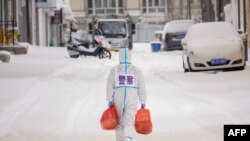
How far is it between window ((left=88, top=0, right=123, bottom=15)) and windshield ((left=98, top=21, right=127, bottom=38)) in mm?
43769

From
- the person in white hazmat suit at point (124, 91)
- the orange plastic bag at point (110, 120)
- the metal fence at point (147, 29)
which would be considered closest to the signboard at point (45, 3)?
the person in white hazmat suit at point (124, 91)

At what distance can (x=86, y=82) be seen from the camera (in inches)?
618

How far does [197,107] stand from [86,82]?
5485 mm

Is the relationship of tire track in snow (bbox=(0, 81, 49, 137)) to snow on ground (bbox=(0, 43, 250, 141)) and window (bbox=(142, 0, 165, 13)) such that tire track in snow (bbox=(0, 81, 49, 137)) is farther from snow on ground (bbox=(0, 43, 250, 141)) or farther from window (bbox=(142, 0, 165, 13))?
window (bbox=(142, 0, 165, 13))

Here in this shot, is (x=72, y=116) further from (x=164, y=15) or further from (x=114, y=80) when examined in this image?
(x=164, y=15)

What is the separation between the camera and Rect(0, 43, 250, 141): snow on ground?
28.1ft

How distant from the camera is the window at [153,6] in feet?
280

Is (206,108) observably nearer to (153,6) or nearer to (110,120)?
(110,120)

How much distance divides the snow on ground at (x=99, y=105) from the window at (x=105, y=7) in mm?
69003

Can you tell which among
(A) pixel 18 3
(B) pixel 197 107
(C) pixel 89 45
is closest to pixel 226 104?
(B) pixel 197 107

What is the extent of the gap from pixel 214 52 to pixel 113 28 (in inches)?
962

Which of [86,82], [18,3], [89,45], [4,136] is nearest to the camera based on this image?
[4,136]

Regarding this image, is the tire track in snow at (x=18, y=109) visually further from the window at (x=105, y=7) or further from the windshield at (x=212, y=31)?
the window at (x=105, y=7)

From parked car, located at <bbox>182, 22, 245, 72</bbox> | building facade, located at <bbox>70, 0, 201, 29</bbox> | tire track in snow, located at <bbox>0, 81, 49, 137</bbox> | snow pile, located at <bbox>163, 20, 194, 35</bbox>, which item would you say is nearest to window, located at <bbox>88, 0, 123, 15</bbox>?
building facade, located at <bbox>70, 0, 201, 29</bbox>
